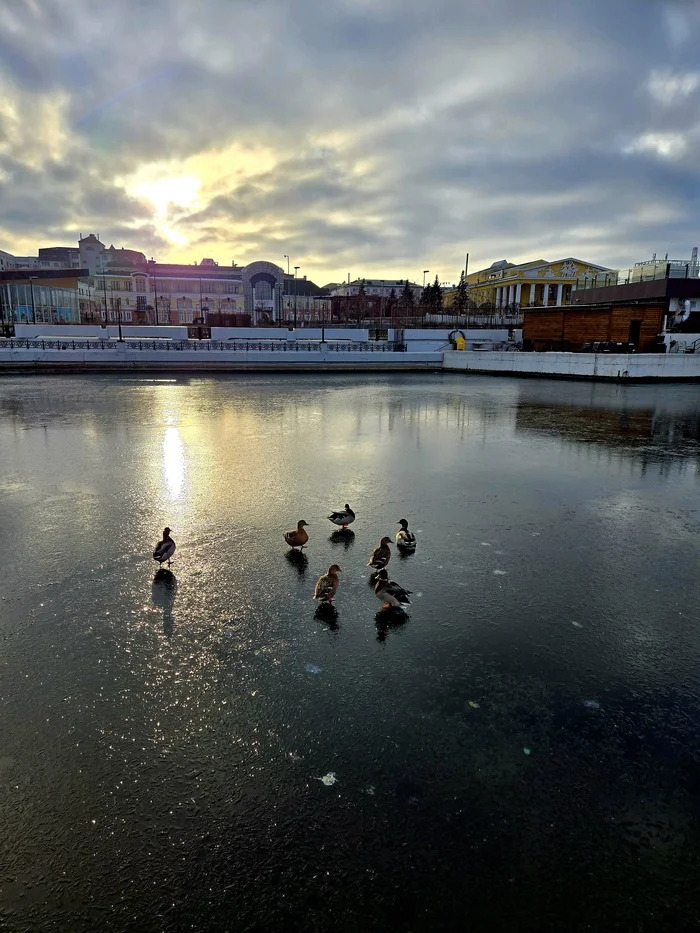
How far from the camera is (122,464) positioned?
36.0 feet

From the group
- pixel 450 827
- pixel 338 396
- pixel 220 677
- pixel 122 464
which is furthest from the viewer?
pixel 338 396

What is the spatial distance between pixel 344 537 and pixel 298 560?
865 mm

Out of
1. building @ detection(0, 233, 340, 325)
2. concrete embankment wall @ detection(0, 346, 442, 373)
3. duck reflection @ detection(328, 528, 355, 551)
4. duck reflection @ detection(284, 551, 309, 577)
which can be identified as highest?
building @ detection(0, 233, 340, 325)

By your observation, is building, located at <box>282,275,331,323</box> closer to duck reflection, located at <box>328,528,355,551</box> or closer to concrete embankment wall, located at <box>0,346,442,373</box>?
concrete embankment wall, located at <box>0,346,442,373</box>

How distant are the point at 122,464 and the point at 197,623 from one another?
661cm

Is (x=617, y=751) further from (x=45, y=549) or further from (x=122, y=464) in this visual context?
(x=122, y=464)

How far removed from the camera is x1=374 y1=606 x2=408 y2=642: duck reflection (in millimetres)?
5160

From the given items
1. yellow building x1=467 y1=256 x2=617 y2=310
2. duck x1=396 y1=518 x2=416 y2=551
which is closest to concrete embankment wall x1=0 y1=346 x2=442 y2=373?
duck x1=396 y1=518 x2=416 y2=551

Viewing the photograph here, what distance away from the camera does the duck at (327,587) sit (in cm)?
557

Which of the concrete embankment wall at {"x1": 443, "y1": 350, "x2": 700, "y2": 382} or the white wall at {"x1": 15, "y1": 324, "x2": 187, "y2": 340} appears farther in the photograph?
the white wall at {"x1": 15, "y1": 324, "x2": 187, "y2": 340}

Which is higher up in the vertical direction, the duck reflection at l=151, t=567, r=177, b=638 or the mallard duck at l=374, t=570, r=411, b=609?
the mallard duck at l=374, t=570, r=411, b=609

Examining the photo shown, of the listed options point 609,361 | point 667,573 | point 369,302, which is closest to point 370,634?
point 667,573

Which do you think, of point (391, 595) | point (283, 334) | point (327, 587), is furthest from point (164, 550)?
point (283, 334)

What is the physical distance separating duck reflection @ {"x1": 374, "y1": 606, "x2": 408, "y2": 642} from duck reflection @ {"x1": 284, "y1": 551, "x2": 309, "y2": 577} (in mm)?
1191
